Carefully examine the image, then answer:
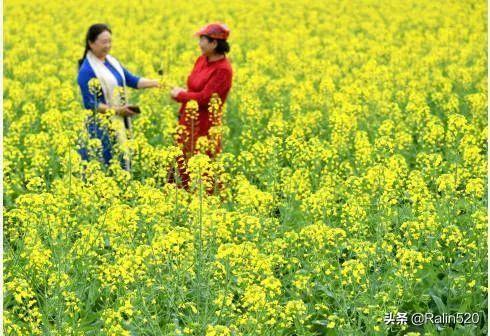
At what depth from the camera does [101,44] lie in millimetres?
7863

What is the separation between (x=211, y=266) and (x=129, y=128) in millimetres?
3401

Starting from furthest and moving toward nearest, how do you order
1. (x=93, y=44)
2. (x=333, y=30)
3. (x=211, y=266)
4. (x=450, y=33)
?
(x=333, y=30) < (x=450, y=33) < (x=93, y=44) < (x=211, y=266)

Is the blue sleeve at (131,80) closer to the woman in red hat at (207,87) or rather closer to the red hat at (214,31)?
the woman in red hat at (207,87)

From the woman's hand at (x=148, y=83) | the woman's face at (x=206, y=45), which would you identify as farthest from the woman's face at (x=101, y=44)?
the woman's face at (x=206, y=45)

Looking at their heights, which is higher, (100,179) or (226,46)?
(226,46)

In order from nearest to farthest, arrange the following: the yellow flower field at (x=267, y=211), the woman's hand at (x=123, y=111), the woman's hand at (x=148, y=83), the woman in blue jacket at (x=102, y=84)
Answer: the yellow flower field at (x=267, y=211) < the woman in blue jacket at (x=102, y=84) < the woman's hand at (x=123, y=111) < the woman's hand at (x=148, y=83)

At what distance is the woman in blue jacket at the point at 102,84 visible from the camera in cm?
784

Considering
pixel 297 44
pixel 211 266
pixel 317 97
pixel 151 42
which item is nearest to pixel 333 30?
pixel 297 44

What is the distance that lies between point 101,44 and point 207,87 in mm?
1032

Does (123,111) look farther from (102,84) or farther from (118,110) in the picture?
(102,84)

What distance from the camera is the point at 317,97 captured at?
9.98 m

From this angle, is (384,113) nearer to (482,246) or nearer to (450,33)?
(482,246)

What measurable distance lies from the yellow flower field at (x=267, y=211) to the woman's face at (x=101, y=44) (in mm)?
781

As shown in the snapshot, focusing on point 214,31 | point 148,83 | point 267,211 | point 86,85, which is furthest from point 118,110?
point 267,211
